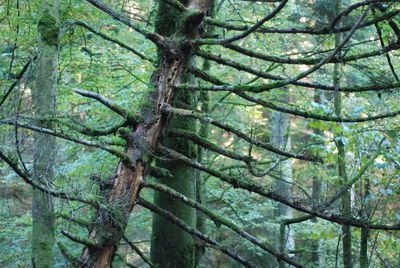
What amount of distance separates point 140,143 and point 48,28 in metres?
2.78

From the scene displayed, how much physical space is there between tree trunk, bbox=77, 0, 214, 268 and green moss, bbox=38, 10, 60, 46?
2180mm

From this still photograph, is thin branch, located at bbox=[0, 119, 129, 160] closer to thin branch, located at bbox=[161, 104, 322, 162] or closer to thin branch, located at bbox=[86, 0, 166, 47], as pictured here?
Answer: thin branch, located at bbox=[161, 104, 322, 162]

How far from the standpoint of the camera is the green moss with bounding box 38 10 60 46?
211 inches

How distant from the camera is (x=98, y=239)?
356cm

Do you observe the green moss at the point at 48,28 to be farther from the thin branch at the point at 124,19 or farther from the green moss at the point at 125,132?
the green moss at the point at 125,132

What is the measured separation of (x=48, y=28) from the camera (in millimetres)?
5367

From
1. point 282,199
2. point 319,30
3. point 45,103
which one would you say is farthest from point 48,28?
point 282,199

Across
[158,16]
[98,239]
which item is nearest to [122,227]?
[98,239]

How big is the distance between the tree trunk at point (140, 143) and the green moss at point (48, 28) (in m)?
2.18

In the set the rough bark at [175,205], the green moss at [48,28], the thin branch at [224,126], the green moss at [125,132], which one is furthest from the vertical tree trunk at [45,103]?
the thin branch at [224,126]

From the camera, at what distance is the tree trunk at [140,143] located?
11.7ft

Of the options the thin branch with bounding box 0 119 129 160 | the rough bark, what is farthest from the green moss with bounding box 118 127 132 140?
the rough bark

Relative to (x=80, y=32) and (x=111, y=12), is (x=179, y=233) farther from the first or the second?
(x=80, y=32)

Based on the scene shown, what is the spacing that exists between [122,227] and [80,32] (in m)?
4.44
